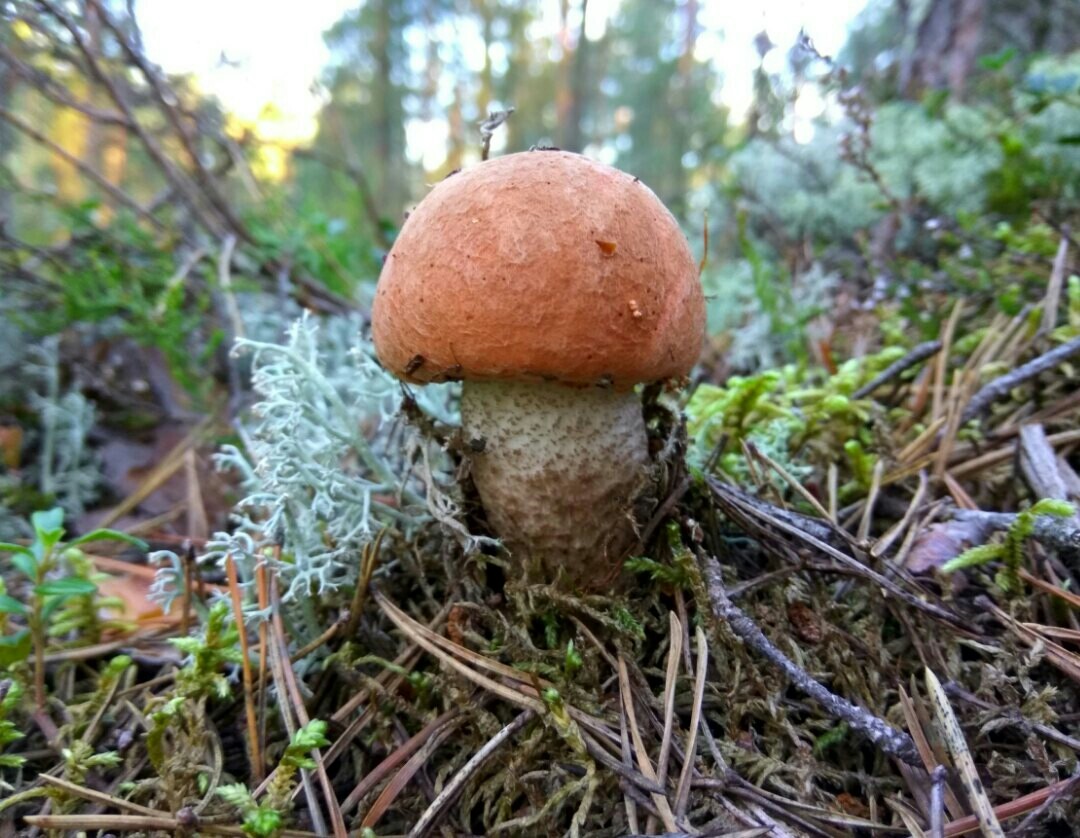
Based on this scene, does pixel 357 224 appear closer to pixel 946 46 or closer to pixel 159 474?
pixel 159 474

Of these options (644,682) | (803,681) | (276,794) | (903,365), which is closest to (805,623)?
(803,681)

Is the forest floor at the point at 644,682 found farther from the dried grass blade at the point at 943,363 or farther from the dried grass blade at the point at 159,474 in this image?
the dried grass blade at the point at 159,474

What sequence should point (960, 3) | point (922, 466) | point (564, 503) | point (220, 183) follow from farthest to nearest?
1. point (960, 3)
2. point (220, 183)
3. point (922, 466)
4. point (564, 503)

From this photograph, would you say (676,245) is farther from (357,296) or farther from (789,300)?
(357,296)

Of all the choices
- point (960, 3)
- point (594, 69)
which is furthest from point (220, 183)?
point (594, 69)

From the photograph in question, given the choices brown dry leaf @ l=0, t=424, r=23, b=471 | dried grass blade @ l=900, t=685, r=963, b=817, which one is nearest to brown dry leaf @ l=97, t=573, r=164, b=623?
brown dry leaf @ l=0, t=424, r=23, b=471

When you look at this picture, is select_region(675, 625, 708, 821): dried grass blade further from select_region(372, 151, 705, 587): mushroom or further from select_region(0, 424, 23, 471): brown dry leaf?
select_region(0, 424, 23, 471): brown dry leaf

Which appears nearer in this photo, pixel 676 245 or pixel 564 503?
pixel 676 245
